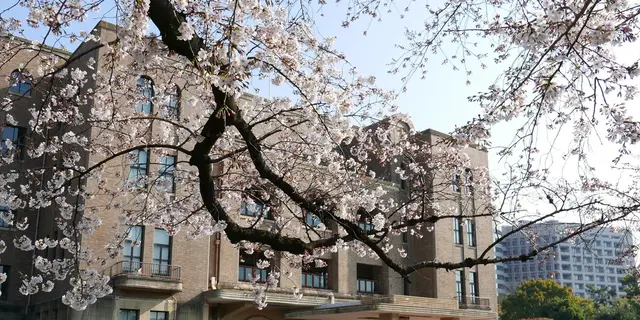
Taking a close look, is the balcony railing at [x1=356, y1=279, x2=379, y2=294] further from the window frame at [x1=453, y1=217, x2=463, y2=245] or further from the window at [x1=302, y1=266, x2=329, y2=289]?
the window frame at [x1=453, y1=217, x2=463, y2=245]

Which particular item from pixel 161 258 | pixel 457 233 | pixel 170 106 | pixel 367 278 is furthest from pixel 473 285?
pixel 170 106

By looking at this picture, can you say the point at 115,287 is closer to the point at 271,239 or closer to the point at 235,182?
the point at 235,182

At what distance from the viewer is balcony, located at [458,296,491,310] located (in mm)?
31297

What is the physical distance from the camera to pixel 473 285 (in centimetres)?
3244

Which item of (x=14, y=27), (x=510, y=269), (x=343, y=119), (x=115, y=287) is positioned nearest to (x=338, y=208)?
(x=343, y=119)

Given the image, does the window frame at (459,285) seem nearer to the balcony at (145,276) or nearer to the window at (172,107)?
the balcony at (145,276)

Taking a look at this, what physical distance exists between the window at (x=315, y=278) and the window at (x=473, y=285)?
8.43 metres

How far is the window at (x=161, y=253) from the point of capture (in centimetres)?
2202

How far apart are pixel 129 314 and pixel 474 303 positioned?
17.5 metres

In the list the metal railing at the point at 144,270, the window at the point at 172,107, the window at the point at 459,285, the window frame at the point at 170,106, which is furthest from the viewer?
the window at the point at 459,285

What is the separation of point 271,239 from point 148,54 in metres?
2.50

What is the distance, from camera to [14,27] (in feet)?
27.8

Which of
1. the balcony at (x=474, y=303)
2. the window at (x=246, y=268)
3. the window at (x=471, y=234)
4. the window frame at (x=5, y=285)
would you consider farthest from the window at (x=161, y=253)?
the window at (x=471, y=234)

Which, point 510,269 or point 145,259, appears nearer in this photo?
point 145,259
